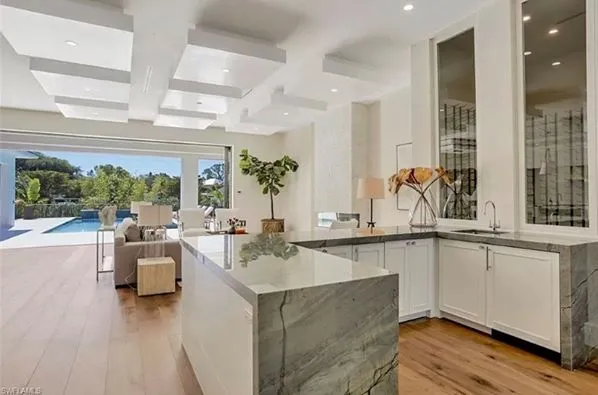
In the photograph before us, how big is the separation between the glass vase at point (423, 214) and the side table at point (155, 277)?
10.9 ft

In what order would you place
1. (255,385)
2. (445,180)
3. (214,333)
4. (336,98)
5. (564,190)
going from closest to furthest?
(255,385), (214,333), (564,190), (445,180), (336,98)

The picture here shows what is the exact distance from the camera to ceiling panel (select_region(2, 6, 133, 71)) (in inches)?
138

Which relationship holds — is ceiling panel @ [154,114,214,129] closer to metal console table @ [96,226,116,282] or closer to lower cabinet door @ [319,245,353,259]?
metal console table @ [96,226,116,282]

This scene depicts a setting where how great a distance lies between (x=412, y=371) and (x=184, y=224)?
6405mm

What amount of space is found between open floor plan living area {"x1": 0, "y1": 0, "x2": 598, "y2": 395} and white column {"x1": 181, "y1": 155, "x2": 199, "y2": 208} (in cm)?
380

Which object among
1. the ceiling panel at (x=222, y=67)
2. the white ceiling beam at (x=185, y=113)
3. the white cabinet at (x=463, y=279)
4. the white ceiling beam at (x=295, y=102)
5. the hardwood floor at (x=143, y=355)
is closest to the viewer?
the hardwood floor at (x=143, y=355)

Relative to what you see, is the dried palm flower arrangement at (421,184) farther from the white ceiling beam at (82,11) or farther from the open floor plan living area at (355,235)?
the white ceiling beam at (82,11)

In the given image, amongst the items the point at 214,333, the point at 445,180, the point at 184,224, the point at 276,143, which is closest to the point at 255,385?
the point at 214,333

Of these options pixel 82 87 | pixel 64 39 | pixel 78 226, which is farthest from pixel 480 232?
pixel 78 226

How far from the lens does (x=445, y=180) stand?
4.13 m

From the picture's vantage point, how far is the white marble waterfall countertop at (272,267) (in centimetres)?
146

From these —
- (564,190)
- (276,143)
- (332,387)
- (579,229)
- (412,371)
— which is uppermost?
(276,143)

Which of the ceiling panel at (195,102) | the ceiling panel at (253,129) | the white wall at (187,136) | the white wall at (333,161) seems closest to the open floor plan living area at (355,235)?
the ceiling panel at (195,102)

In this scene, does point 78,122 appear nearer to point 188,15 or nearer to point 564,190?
point 188,15
